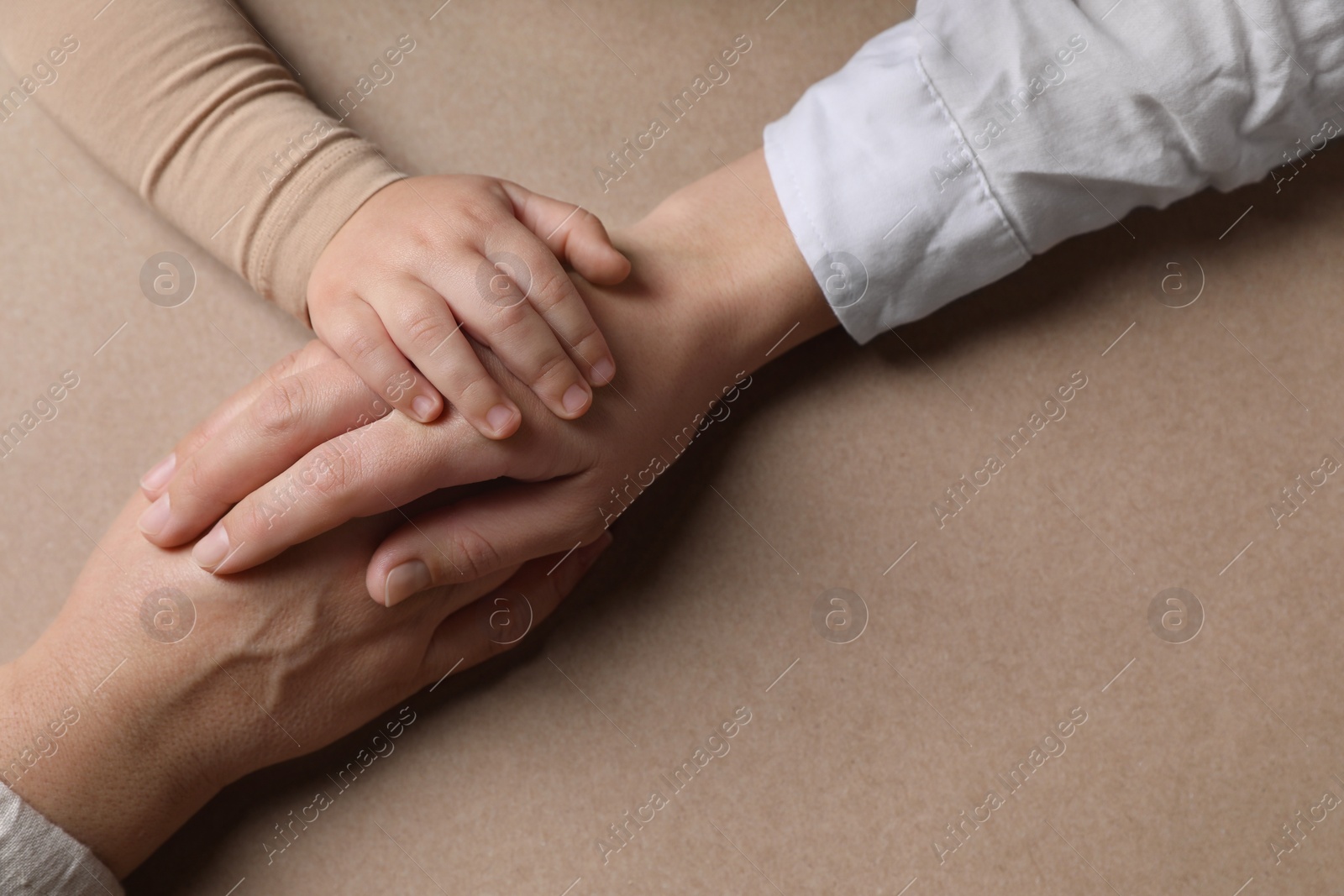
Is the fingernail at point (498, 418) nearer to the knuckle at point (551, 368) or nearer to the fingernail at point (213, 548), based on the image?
the knuckle at point (551, 368)

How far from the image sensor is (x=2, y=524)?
2.93ft

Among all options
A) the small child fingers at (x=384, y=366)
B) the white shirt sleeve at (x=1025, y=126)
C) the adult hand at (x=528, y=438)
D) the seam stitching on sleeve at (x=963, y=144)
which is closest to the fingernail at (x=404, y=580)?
the adult hand at (x=528, y=438)

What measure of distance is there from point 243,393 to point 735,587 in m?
0.51

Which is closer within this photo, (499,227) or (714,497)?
(499,227)

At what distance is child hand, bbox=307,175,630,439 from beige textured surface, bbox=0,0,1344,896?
17cm

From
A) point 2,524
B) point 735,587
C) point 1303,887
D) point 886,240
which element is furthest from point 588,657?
point 1303,887

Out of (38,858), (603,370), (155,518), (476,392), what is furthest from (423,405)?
(38,858)

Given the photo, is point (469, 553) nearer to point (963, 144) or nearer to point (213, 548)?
point (213, 548)

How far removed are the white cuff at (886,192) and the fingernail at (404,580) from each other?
1.47 feet

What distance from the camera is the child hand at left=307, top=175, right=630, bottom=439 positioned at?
29.3 inches

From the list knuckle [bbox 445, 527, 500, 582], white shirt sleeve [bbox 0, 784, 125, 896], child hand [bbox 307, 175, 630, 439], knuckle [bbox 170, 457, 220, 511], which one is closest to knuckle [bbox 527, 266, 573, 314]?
child hand [bbox 307, 175, 630, 439]

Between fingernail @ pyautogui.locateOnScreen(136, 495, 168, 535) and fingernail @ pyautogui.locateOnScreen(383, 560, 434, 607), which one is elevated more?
fingernail @ pyautogui.locateOnScreen(136, 495, 168, 535)

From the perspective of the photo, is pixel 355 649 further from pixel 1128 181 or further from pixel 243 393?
pixel 1128 181

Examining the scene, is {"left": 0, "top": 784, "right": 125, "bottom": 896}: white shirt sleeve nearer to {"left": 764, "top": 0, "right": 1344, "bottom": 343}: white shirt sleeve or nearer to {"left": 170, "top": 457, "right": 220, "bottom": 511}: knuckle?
{"left": 170, "top": 457, "right": 220, "bottom": 511}: knuckle
